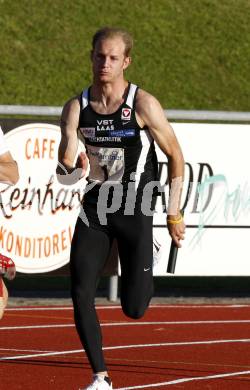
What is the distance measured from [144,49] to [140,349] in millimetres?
20630

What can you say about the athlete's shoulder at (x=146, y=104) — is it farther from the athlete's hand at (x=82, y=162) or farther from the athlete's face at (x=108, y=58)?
the athlete's hand at (x=82, y=162)

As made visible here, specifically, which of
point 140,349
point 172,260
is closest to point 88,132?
point 172,260

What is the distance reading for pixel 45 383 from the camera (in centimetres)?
866

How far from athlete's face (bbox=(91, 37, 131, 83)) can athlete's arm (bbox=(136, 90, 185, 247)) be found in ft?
0.78

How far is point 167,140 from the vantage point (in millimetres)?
8117

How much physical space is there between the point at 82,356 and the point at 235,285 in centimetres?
657

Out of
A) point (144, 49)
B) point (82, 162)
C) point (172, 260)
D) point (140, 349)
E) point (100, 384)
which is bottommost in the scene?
point (144, 49)

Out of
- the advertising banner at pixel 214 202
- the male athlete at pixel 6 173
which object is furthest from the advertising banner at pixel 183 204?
the male athlete at pixel 6 173

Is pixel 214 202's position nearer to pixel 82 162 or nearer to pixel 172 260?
pixel 172 260

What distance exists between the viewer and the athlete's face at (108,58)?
7992 mm

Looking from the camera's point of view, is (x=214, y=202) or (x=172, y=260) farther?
(x=214, y=202)

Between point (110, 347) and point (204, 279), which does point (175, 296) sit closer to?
point (204, 279)

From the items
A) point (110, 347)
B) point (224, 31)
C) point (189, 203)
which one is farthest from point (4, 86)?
point (110, 347)

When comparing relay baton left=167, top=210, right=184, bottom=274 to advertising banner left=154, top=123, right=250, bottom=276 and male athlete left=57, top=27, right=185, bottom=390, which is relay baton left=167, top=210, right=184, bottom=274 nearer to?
male athlete left=57, top=27, right=185, bottom=390
